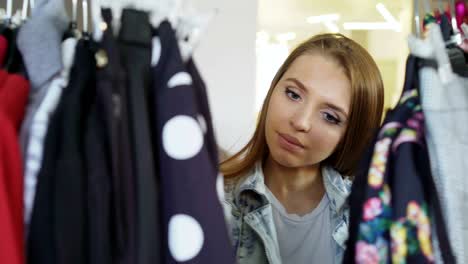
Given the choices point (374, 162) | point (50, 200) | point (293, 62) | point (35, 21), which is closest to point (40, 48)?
point (35, 21)

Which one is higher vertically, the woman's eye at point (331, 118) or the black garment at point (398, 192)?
the woman's eye at point (331, 118)

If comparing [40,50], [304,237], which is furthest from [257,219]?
[40,50]

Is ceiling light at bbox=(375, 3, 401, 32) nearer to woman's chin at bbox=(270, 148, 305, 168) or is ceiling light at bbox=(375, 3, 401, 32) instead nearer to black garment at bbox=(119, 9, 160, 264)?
woman's chin at bbox=(270, 148, 305, 168)

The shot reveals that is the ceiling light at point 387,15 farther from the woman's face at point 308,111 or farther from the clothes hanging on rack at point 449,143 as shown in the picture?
the clothes hanging on rack at point 449,143

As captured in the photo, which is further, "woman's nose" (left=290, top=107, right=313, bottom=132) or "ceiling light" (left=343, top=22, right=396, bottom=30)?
"ceiling light" (left=343, top=22, right=396, bottom=30)

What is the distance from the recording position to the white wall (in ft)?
3.50

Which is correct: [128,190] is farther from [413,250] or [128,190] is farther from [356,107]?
[356,107]

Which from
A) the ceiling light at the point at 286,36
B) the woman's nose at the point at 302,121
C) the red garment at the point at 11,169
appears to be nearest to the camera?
the red garment at the point at 11,169

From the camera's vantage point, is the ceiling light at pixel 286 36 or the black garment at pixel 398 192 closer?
the black garment at pixel 398 192

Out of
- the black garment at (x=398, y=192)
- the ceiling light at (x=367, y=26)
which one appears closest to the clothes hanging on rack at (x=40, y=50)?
the black garment at (x=398, y=192)

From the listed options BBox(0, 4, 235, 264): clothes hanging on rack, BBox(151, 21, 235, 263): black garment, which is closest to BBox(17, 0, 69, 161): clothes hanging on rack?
BBox(0, 4, 235, 264): clothes hanging on rack

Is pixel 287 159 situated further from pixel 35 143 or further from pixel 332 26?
pixel 332 26

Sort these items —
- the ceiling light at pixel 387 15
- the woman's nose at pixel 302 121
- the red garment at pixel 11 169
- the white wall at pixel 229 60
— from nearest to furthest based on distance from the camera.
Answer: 1. the red garment at pixel 11 169
2. the woman's nose at pixel 302 121
3. the white wall at pixel 229 60
4. the ceiling light at pixel 387 15

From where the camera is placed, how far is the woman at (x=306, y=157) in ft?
2.68
